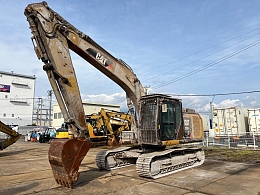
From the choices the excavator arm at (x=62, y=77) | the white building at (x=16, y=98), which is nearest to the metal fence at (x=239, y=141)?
the excavator arm at (x=62, y=77)

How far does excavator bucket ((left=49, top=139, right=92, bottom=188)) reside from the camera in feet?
18.7

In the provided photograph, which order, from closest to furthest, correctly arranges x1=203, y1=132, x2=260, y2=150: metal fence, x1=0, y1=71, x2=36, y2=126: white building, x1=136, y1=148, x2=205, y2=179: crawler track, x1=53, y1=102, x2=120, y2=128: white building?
x1=136, y1=148, x2=205, y2=179: crawler track, x1=203, y1=132, x2=260, y2=150: metal fence, x1=53, y1=102, x2=120, y2=128: white building, x1=0, y1=71, x2=36, y2=126: white building

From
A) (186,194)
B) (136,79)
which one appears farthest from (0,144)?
(186,194)

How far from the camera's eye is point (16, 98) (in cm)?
6031

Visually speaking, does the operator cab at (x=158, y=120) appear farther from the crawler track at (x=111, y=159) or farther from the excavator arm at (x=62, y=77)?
the excavator arm at (x=62, y=77)

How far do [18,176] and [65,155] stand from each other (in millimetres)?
3415

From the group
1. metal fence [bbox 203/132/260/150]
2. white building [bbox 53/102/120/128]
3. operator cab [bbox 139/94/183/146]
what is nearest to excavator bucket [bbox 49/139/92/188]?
operator cab [bbox 139/94/183/146]

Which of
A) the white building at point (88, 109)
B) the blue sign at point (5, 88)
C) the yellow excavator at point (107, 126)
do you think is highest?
the blue sign at point (5, 88)

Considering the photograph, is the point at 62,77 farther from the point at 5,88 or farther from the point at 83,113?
the point at 5,88

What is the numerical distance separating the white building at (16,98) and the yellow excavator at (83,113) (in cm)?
5577

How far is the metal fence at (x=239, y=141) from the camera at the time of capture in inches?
598

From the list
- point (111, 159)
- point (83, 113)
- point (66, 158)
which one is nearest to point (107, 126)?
point (111, 159)

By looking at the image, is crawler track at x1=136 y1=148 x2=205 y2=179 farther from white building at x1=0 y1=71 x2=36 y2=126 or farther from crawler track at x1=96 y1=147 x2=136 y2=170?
white building at x1=0 y1=71 x2=36 y2=126

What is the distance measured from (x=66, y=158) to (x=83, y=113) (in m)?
1.31
